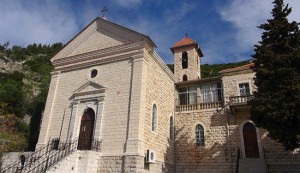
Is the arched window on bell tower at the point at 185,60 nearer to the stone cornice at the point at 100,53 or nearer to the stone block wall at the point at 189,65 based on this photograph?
the stone block wall at the point at 189,65

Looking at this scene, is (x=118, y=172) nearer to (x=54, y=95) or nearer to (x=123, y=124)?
(x=123, y=124)

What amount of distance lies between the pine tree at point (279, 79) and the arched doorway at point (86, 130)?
852 centimetres

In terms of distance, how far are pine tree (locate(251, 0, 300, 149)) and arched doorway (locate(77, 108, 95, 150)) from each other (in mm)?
8522

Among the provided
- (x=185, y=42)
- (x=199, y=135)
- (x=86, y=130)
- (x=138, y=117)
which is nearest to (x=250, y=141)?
(x=199, y=135)

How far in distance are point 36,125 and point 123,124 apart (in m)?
14.1

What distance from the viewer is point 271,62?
11938 millimetres

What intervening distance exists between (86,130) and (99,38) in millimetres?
5970

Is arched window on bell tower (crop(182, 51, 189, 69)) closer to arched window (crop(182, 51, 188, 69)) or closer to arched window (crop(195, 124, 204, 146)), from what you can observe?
arched window (crop(182, 51, 188, 69))

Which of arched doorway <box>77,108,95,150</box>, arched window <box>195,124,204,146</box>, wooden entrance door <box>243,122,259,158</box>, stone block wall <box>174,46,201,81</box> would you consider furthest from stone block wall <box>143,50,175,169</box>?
stone block wall <box>174,46,201,81</box>

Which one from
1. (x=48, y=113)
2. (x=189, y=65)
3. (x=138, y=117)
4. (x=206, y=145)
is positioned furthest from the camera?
(x=189, y=65)

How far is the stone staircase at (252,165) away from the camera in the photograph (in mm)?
14789

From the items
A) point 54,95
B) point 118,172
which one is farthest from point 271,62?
point 54,95

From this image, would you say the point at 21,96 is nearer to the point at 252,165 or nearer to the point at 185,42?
the point at 185,42

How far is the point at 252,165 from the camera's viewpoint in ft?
49.7
